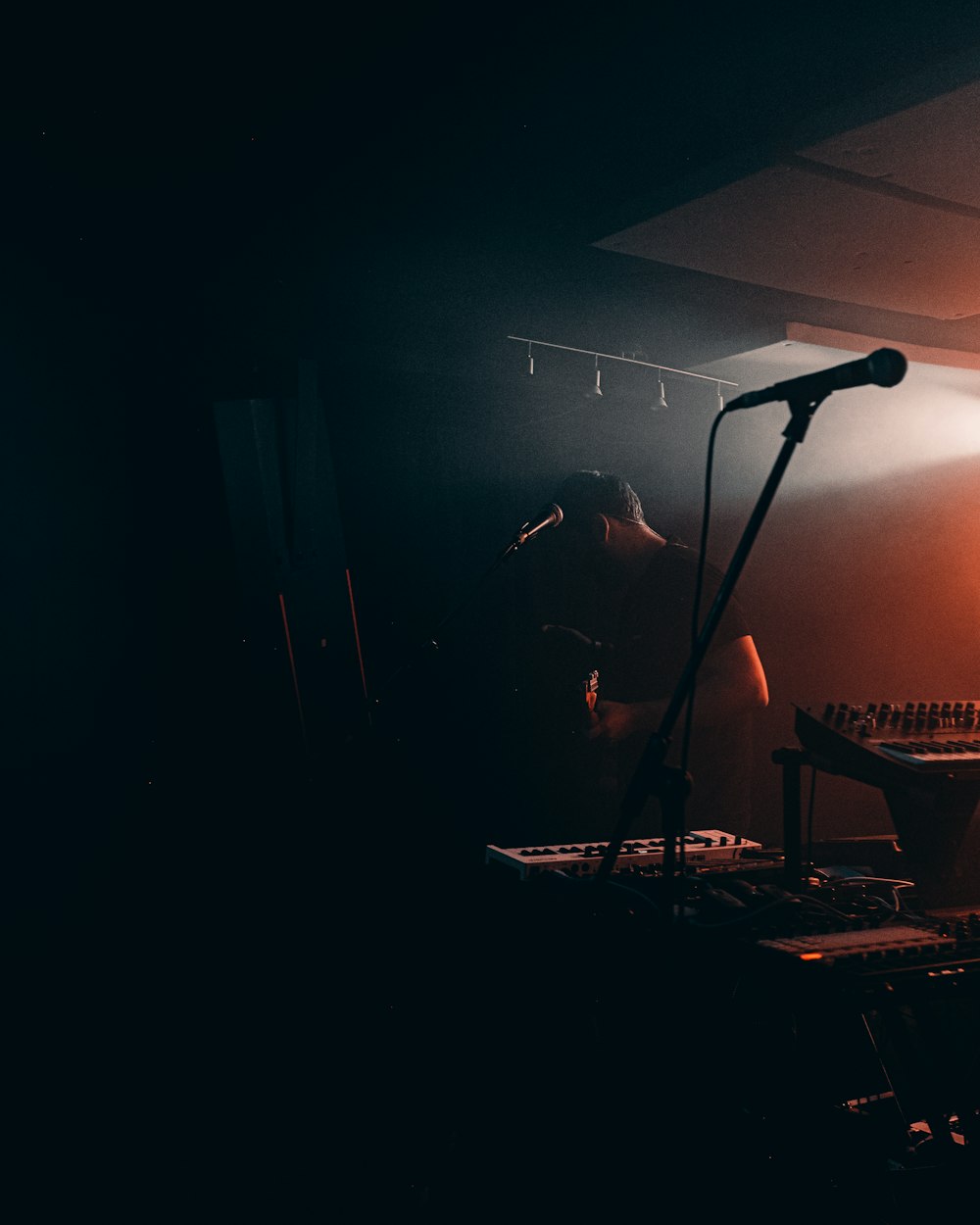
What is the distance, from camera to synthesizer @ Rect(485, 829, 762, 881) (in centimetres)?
243

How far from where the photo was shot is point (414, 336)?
3.58m

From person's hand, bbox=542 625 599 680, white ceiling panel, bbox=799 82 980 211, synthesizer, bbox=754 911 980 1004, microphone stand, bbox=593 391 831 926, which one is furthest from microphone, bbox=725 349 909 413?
person's hand, bbox=542 625 599 680

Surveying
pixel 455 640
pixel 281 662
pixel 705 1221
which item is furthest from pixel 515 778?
pixel 705 1221

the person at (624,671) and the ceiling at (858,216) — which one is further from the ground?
the ceiling at (858,216)

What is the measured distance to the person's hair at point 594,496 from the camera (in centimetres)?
395

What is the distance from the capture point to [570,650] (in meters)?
3.81

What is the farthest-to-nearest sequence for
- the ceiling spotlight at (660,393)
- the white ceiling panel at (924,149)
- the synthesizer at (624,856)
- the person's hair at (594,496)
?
the ceiling spotlight at (660,393) < the person's hair at (594,496) < the synthesizer at (624,856) < the white ceiling panel at (924,149)

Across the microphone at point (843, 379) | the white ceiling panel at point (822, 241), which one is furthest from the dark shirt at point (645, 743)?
the microphone at point (843, 379)

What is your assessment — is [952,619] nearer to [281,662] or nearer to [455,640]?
[455,640]

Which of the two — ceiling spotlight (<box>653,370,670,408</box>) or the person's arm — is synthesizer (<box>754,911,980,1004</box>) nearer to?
the person's arm

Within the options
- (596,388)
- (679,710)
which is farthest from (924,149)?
(596,388)

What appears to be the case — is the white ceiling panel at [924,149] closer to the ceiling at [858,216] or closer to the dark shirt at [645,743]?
the ceiling at [858,216]

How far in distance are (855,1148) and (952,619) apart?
4.13 m

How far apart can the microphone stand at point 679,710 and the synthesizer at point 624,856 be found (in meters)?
0.54
